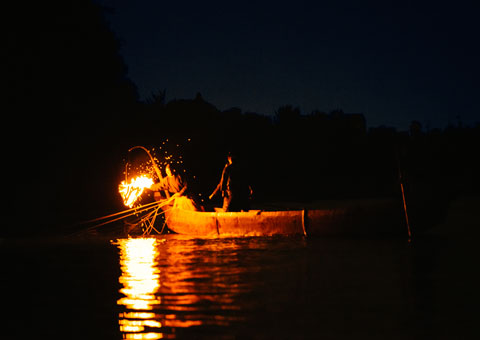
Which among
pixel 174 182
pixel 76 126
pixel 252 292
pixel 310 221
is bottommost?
pixel 252 292

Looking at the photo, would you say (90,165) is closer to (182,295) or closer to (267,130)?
(182,295)

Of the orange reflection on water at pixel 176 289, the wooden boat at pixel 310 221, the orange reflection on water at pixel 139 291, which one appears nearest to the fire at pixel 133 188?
the wooden boat at pixel 310 221

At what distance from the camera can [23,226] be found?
582 inches

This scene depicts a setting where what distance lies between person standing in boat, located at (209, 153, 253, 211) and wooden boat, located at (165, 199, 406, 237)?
2.52 ft

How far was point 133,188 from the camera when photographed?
39.3ft

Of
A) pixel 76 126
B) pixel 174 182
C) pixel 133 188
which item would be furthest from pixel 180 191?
pixel 76 126

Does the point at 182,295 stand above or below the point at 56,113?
below

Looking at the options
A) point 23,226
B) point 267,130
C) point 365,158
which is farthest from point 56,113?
point 365,158

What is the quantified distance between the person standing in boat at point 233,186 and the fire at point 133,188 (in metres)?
2.53

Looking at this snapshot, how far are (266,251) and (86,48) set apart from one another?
11659mm

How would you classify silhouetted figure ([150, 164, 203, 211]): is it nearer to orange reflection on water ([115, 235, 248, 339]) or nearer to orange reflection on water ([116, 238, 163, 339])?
orange reflection on water ([116, 238, 163, 339])

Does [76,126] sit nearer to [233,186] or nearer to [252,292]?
[233,186]

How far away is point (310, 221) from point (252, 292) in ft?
14.0

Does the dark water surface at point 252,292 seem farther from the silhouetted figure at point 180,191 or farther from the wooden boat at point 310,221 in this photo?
the silhouetted figure at point 180,191
